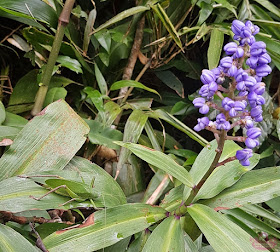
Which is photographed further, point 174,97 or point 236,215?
point 174,97

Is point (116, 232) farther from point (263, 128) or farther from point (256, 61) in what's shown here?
point (263, 128)

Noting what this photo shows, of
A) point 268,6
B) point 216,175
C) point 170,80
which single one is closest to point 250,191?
point 216,175

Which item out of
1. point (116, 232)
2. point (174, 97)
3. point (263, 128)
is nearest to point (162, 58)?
point (174, 97)

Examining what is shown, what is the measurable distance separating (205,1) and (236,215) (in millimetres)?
697

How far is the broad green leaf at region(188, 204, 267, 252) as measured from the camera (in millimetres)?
634

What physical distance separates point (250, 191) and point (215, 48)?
494 millimetres

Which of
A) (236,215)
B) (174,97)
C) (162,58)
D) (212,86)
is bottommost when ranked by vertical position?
(236,215)

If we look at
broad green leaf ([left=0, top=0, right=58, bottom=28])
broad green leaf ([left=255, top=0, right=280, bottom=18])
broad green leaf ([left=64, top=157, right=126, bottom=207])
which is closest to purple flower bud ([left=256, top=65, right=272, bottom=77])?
broad green leaf ([left=64, top=157, right=126, bottom=207])

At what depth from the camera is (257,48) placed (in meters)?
0.59

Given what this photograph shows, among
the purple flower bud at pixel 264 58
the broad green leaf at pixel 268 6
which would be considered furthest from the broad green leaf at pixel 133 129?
the broad green leaf at pixel 268 6

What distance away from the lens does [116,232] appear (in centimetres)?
67

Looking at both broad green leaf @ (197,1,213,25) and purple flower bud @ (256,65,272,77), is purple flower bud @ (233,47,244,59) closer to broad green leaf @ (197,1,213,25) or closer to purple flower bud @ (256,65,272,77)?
purple flower bud @ (256,65,272,77)

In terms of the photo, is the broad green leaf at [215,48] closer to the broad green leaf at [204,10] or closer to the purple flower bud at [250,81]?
the broad green leaf at [204,10]

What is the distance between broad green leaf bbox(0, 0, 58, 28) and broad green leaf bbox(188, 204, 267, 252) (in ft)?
2.27
